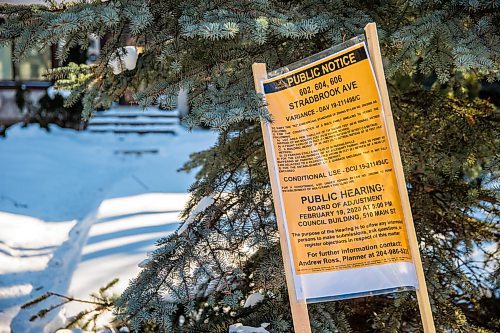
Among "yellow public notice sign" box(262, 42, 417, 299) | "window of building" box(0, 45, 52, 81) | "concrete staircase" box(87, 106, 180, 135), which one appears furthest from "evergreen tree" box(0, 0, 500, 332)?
"window of building" box(0, 45, 52, 81)

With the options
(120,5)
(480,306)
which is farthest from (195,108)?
(480,306)

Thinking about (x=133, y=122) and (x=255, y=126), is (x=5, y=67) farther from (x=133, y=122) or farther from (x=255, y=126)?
(x=255, y=126)

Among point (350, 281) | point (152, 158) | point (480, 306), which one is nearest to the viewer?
point (350, 281)

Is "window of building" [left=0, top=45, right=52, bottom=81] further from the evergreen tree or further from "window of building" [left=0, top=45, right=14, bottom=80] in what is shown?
the evergreen tree

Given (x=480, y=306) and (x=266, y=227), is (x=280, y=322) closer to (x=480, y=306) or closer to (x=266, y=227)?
(x=266, y=227)

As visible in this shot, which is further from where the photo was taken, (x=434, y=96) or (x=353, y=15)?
(x=434, y=96)

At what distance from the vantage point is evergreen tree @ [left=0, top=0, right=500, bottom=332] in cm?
254

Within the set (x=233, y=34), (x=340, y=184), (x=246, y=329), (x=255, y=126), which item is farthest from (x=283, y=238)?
(x=255, y=126)

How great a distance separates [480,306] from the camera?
3.79 metres

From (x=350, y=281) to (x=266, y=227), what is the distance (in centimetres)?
57

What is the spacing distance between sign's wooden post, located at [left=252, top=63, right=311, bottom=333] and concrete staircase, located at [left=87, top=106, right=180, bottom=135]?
12463 millimetres

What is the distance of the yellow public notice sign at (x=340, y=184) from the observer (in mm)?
2410

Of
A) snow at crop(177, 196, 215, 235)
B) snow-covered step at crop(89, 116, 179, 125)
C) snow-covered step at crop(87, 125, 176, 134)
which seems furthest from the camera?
snow-covered step at crop(89, 116, 179, 125)

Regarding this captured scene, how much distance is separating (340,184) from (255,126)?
1.45 metres
